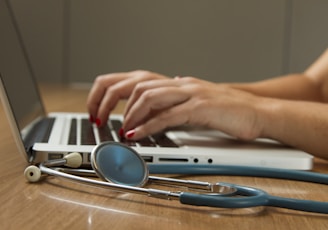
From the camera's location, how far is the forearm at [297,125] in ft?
2.59

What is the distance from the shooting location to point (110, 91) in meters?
1.03

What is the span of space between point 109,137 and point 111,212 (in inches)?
16.2

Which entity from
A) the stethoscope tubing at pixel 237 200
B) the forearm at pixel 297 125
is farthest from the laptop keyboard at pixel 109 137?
the stethoscope tubing at pixel 237 200

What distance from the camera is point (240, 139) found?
2.75 ft

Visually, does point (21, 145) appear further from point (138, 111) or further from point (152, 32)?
point (152, 32)

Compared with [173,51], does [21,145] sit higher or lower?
higher

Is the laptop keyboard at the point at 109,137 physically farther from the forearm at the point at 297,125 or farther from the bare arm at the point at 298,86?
the bare arm at the point at 298,86

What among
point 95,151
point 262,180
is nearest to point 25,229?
point 95,151

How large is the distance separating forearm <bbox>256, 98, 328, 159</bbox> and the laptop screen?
13.7 inches

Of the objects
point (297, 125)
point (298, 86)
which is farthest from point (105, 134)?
point (298, 86)

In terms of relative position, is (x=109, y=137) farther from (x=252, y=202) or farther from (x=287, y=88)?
(x=287, y=88)

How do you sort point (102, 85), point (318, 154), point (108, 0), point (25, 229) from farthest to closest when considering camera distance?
point (108, 0)
point (102, 85)
point (318, 154)
point (25, 229)

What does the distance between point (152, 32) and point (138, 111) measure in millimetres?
2543

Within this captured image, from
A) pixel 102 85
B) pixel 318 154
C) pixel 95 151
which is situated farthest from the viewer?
pixel 102 85
